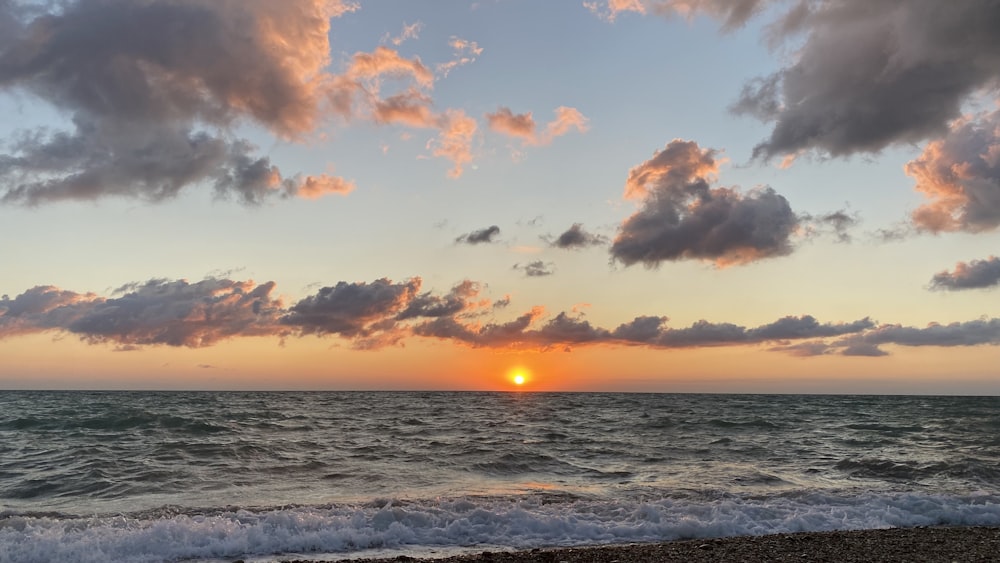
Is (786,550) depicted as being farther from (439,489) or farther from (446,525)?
(439,489)

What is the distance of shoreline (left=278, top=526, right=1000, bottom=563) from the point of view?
34.2 ft

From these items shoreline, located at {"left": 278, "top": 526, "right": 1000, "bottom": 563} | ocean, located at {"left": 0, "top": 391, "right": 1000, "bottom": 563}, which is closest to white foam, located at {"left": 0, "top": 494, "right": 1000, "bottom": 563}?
ocean, located at {"left": 0, "top": 391, "right": 1000, "bottom": 563}

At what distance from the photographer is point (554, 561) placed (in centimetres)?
1039

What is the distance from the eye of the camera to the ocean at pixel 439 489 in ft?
40.3

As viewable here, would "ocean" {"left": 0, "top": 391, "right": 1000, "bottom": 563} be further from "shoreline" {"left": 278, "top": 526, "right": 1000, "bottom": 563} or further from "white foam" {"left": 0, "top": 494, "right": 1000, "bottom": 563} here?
"shoreline" {"left": 278, "top": 526, "right": 1000, "bottom": 563}

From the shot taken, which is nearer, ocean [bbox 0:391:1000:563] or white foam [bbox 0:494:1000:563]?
white foam [bbox 0:494:1000:563]

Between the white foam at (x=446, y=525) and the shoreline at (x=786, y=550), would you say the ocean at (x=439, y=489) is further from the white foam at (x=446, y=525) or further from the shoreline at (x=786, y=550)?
the shoreline at (x=786, y=550)

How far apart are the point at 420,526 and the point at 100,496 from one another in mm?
10355

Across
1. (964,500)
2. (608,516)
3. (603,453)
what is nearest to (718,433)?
(603,453)

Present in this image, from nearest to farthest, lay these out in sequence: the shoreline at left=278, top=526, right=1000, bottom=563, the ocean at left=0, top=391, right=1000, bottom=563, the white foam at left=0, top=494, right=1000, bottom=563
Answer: the shoreline at left=278, top=526, right=1000, bottom=563 → the white foam at left=0, top=494, right=1000, bottom=563 → the ocean at left=0, top=391, right=1000, bottom=563

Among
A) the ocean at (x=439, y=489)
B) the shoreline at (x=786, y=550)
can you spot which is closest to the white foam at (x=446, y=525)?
the ocean at (x=439, y=489)

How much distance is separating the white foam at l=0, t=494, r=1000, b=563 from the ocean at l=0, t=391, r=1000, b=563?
1.7 inches

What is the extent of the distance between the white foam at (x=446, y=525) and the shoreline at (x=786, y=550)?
42.2 inches

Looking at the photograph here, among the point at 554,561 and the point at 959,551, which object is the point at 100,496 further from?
the point at 959,551
